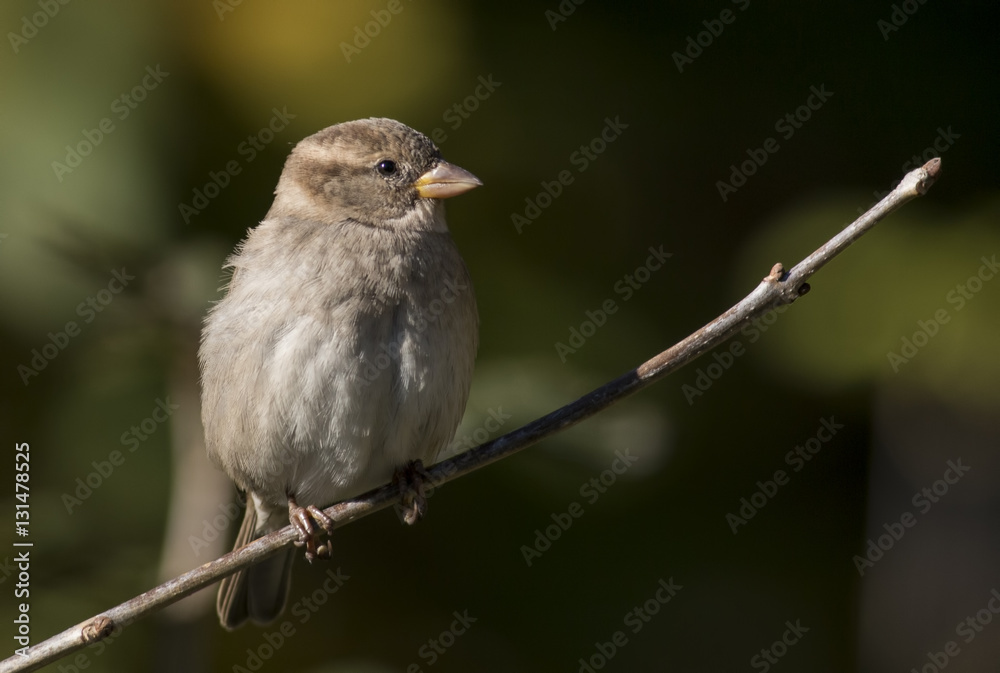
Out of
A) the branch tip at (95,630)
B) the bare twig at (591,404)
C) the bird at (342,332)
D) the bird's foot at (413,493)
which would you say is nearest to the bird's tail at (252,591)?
the bird at (342,332)

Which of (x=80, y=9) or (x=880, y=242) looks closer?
(x=80, y=9)

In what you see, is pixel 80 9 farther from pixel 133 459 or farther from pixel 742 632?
pixel 742 632

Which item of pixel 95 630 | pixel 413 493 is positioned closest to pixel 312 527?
pixel 413 493

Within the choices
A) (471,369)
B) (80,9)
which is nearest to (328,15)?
(80,9)

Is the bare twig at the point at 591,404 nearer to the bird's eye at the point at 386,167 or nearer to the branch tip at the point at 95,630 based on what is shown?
the branch tip at the point at 95,630

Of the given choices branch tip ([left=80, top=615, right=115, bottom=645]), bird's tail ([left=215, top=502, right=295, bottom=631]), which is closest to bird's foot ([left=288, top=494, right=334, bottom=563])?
bird's tail ([left=215, top=502, right=295, bottom=631])

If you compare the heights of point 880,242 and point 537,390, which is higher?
point 880,242
